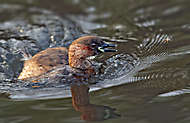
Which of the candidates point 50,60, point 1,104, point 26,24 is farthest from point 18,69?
point 26,24

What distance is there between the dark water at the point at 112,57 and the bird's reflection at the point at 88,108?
14 mm

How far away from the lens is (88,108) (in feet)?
14.0

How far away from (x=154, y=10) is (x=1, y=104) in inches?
201

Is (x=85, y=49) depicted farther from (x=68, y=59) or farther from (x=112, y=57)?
(x=112, y=57)

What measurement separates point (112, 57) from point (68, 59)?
0.84 meters

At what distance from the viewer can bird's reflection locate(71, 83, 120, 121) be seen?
158 inches

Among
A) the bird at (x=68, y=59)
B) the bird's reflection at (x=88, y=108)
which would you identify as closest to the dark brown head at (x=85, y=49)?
the bird at (x=68, y=59)

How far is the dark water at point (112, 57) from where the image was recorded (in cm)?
421

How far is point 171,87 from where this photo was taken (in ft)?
15.2

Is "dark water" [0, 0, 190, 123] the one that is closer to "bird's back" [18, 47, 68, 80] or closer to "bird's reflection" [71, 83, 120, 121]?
"bird's reflection" [71, 83, 120, 121]

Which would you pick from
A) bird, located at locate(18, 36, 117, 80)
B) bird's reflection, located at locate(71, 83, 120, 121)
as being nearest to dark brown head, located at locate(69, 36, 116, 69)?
bird, located at locate(18, 36, 117, 80)

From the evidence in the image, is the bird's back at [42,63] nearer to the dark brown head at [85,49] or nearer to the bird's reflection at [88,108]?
the dark brown head at [85,49]

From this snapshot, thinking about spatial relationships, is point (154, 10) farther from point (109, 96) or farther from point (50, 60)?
point (109, 96)

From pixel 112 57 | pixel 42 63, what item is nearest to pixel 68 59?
pixel 42 63
